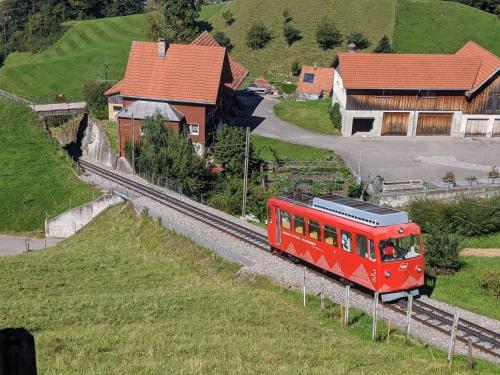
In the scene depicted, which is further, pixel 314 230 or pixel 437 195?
pixel 437 195

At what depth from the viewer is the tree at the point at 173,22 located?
275 feet

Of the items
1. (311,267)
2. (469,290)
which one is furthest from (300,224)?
(469,290)

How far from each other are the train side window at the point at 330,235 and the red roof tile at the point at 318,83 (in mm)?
54592

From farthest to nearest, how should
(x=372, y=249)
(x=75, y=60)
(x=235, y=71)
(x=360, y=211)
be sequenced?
1. (x=75, y=60)
2. (x=235, y=71)
3. (x=360, y=211)
4. (x=372, y=249)

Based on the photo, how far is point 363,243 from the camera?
22.3 meters

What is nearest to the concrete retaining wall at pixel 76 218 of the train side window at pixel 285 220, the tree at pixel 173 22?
the train side window at pixel 285 220

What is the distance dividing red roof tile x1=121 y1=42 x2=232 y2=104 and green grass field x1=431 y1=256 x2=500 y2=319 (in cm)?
3042

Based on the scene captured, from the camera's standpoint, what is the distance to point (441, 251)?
2741cm

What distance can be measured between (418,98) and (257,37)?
3794 cm

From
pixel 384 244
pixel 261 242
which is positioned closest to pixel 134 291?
pixel 261 242

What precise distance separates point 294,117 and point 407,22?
3538 cm

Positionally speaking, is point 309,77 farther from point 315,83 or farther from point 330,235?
point 330,235

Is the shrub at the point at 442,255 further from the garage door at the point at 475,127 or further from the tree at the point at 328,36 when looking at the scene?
the tree at the point at 328,36

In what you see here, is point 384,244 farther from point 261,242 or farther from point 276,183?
point 276,183
